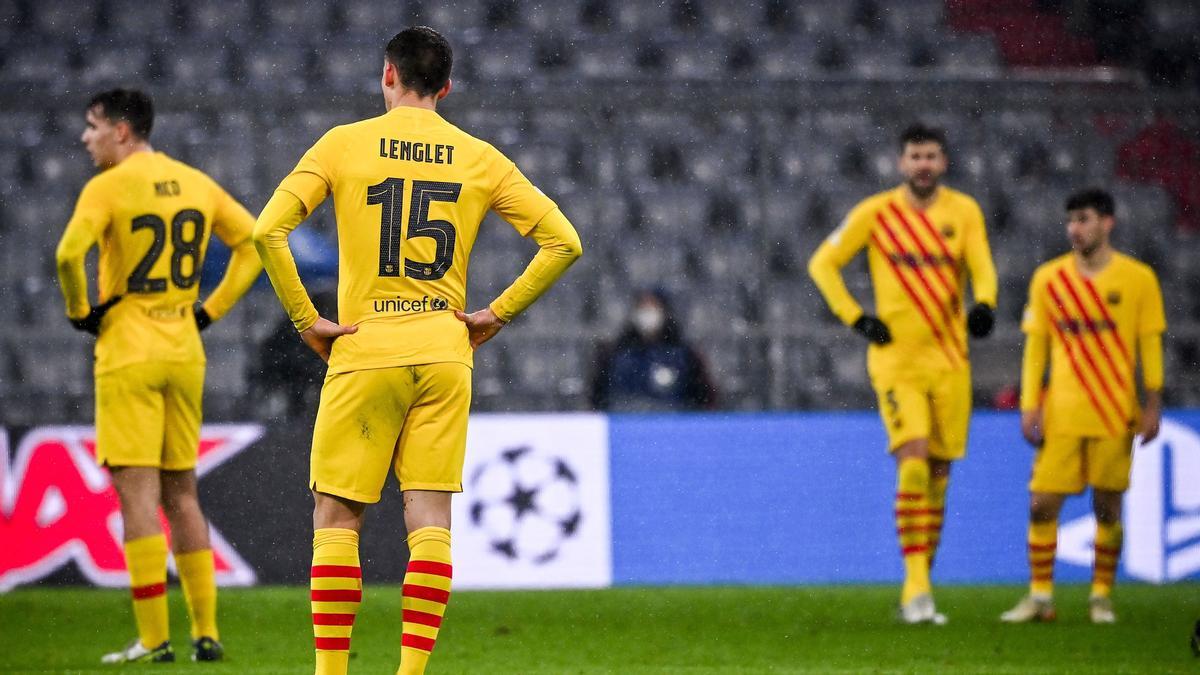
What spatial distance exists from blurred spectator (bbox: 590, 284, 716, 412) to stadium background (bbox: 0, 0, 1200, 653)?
→ 21 cm

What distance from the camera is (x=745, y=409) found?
10266mm

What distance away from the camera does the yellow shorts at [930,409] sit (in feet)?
24.1

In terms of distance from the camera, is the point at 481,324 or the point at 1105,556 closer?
the point at 481,324

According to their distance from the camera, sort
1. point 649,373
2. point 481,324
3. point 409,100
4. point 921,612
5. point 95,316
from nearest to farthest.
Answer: point 409,100
point 481,324
point 95,316
point 921,612
point 649,373

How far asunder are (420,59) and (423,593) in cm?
135

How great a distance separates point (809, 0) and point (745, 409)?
4719 millimetres

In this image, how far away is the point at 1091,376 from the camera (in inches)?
302

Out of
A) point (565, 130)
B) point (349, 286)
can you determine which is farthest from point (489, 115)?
point (349, 286)

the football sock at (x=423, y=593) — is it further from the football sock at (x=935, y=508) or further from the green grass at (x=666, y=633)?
the football sock at (x=935, y=508)

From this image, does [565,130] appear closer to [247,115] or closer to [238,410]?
[247,115]

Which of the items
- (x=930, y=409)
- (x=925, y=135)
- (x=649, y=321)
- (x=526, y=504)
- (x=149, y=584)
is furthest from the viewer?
(x=649, y=321)

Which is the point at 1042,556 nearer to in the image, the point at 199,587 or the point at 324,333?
the point at 199,587

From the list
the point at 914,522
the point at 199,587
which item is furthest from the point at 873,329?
the point at 199,587

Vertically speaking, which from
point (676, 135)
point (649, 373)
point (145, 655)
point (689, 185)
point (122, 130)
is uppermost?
point (676, 135)
